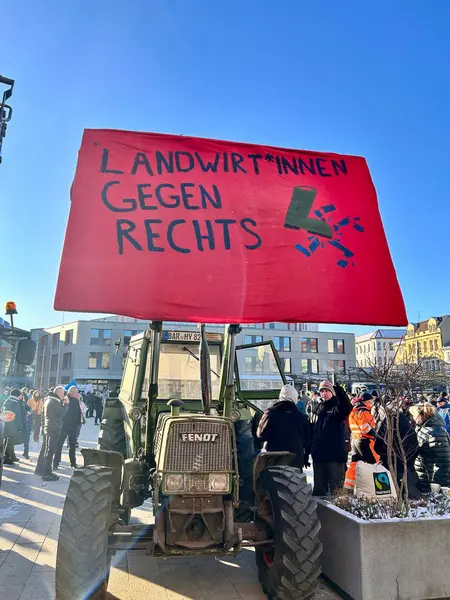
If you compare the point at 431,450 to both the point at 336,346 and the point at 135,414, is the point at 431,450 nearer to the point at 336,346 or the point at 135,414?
the point at 135,414

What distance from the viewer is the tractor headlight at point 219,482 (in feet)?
13.4

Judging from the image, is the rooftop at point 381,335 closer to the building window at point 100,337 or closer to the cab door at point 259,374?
the building window at point 100,337

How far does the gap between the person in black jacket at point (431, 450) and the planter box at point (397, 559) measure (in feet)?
9.23

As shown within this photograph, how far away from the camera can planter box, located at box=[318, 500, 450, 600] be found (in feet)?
13.5

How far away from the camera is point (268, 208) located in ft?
15.5

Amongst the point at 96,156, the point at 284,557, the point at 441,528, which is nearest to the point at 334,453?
the point at 441,528

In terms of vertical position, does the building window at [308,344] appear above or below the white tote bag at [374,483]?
above

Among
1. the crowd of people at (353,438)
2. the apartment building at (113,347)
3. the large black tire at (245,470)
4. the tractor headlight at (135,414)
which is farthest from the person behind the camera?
the apartment building at (113,347)

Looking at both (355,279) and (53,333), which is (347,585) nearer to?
(355,279)

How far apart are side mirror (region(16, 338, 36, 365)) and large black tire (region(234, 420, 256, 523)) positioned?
261 cm

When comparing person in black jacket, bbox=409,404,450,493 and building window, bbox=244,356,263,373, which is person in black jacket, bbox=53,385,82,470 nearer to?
building window, bbox=244,356,263,373

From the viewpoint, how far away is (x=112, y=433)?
692 cm

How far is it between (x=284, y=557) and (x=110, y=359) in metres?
60.8

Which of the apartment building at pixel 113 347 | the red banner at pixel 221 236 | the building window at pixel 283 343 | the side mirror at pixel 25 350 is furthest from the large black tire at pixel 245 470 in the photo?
the building window at pixel 283 343
